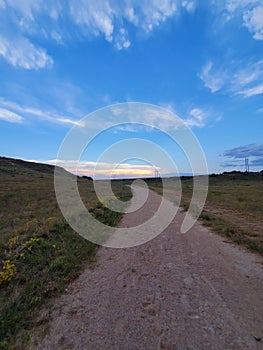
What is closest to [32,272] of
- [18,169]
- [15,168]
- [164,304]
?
[164,304]

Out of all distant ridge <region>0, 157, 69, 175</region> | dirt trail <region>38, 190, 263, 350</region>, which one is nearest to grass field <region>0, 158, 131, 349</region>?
dirt trail <region>38, 190, 263, 350</region>

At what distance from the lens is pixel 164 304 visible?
3.87 m

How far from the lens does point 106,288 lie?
15.0 ft

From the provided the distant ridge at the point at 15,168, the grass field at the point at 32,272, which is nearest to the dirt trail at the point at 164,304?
the grass field at the point at 32,272

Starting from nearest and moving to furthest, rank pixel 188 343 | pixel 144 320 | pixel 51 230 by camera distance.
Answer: pixel 188 343 < pixel 144 320 < pixel 51 230

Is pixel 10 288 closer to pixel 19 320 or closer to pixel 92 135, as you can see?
pixel 19 320

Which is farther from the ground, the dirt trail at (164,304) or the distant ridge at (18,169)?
the distant ridge at (18,169)

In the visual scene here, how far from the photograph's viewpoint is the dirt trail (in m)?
3.02

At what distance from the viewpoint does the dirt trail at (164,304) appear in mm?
3023

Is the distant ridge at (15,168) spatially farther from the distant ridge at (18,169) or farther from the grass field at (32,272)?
the grass field at (32,272)

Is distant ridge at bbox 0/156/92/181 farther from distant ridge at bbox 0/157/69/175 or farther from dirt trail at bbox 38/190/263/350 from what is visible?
dirt trail at bbox 38/190/263/350

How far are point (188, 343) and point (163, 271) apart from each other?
2389mm

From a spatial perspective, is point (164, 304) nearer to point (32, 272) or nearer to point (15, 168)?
point (32, 272)

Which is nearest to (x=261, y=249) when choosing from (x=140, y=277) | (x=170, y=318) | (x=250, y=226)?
(x=250, y=226)
